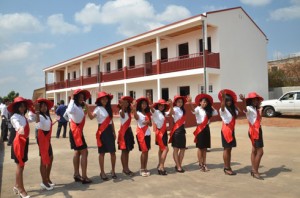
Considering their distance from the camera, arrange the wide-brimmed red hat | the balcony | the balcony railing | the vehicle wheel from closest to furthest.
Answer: the wide-brimmed red hat < the vehicle wheel < the balcony railing < the balcony

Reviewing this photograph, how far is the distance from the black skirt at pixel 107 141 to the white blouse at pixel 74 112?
1.86ft

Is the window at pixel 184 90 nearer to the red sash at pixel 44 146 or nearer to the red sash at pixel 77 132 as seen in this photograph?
the red sash at pixel 77 132

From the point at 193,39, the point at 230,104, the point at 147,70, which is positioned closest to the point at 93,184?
the point at 230,104

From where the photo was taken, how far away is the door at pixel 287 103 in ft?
53.3

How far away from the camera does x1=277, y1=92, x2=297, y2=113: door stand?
53.3 ft

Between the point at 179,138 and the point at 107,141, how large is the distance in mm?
1524

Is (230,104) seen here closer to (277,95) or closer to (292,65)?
(277,95)

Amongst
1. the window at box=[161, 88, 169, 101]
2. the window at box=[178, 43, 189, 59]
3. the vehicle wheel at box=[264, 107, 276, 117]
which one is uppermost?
the window at box=[178, 43, 189, 59]

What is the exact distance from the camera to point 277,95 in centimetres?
2217

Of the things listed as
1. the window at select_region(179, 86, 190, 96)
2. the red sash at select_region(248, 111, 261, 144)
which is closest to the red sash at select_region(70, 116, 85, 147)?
the red sash at select_region(248, 111, 261, 144)

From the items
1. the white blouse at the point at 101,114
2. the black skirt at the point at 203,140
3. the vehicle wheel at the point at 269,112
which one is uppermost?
the white blouse at the point at 101,114

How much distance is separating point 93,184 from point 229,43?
48.3 feet

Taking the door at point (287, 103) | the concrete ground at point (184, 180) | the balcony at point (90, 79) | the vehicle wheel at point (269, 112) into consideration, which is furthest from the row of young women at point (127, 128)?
the balcony at point (90, 79)

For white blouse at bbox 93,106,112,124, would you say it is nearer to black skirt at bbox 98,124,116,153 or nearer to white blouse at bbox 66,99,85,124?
black skirt at bbox 98,124,116,153
